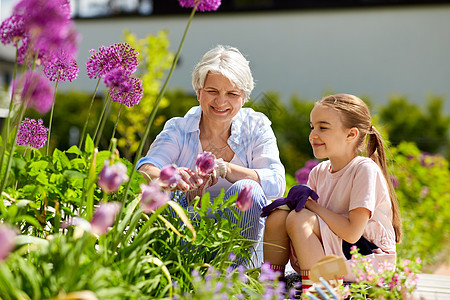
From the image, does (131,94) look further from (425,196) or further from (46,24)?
(425,196)

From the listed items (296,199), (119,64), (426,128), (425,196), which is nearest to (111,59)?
(119,64)

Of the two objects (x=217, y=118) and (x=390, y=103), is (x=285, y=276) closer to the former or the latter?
(x=217, y=118)

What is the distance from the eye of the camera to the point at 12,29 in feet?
5.07

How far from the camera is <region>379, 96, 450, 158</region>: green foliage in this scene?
30.5 ft

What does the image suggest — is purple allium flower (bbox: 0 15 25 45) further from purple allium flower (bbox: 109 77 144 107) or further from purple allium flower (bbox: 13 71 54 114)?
purple allium flower (bbox: 109 77 144 107)

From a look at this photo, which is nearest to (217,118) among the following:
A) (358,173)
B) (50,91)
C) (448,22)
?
(358,173)

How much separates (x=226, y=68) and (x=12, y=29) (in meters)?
1.31

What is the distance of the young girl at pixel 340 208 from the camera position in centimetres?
231

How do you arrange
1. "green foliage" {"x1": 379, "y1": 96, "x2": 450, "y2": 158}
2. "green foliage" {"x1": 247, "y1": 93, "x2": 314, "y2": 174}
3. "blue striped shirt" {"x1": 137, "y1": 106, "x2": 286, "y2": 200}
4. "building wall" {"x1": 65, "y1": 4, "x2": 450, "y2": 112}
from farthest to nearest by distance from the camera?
"building wall" {"x1": 65, "y1": 4, "x2": 450, "y2": 112}, "green foliage" {"x1": 379, "y1": 96, "x2": 450, "y2": 158}, "green foliage" {"x1": 247, "y1": 93, "x2": 314, "y2": 174}, "blue striped shirt" {"x1": 137, "y1": 106, "x2": 286, "y2": 200}

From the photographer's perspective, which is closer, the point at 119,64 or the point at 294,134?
the point at 119,64

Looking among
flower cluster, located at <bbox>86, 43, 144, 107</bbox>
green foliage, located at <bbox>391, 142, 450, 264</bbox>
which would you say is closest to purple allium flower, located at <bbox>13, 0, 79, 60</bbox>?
flower cluster, located at <bbox>86, 43, 144, 107</bbox>

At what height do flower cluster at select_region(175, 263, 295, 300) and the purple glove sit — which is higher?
the purple glove

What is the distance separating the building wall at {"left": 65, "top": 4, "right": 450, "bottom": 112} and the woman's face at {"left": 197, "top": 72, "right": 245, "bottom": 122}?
7802mm

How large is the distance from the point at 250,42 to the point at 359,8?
98.7 inches
